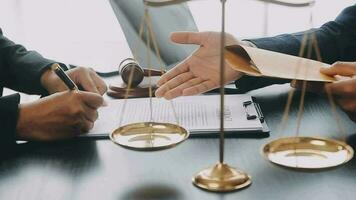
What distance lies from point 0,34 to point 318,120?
964mm

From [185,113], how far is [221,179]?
1.28 ft

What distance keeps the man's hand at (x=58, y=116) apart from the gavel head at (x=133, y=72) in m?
0.28

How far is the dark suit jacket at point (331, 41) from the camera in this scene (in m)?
1.57

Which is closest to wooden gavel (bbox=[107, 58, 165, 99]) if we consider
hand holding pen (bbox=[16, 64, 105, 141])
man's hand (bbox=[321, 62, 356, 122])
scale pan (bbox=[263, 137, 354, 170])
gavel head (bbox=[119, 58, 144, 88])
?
gavel head (bbox=[119, 58, 144, 88])

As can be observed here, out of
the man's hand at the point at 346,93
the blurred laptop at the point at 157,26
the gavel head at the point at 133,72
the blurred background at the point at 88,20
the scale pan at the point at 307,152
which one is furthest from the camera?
the blurred background at the point at 88,20

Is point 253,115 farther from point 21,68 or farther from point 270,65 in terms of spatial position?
point 21,68

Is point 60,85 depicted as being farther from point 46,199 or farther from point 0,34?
point 46,199

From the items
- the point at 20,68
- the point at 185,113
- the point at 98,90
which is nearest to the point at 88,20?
the point at 20,68

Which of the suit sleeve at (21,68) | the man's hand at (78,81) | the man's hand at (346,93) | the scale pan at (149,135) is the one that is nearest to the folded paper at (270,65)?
the man's hand at (346,93)

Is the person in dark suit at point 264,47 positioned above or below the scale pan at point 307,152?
below

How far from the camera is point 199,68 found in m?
1.43

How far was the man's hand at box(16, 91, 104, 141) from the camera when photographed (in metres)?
1.17

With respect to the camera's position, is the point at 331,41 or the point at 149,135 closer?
the point at 149,135

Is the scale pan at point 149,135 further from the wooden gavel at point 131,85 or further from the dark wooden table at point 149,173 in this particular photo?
the wooden gavel at point 131,85
